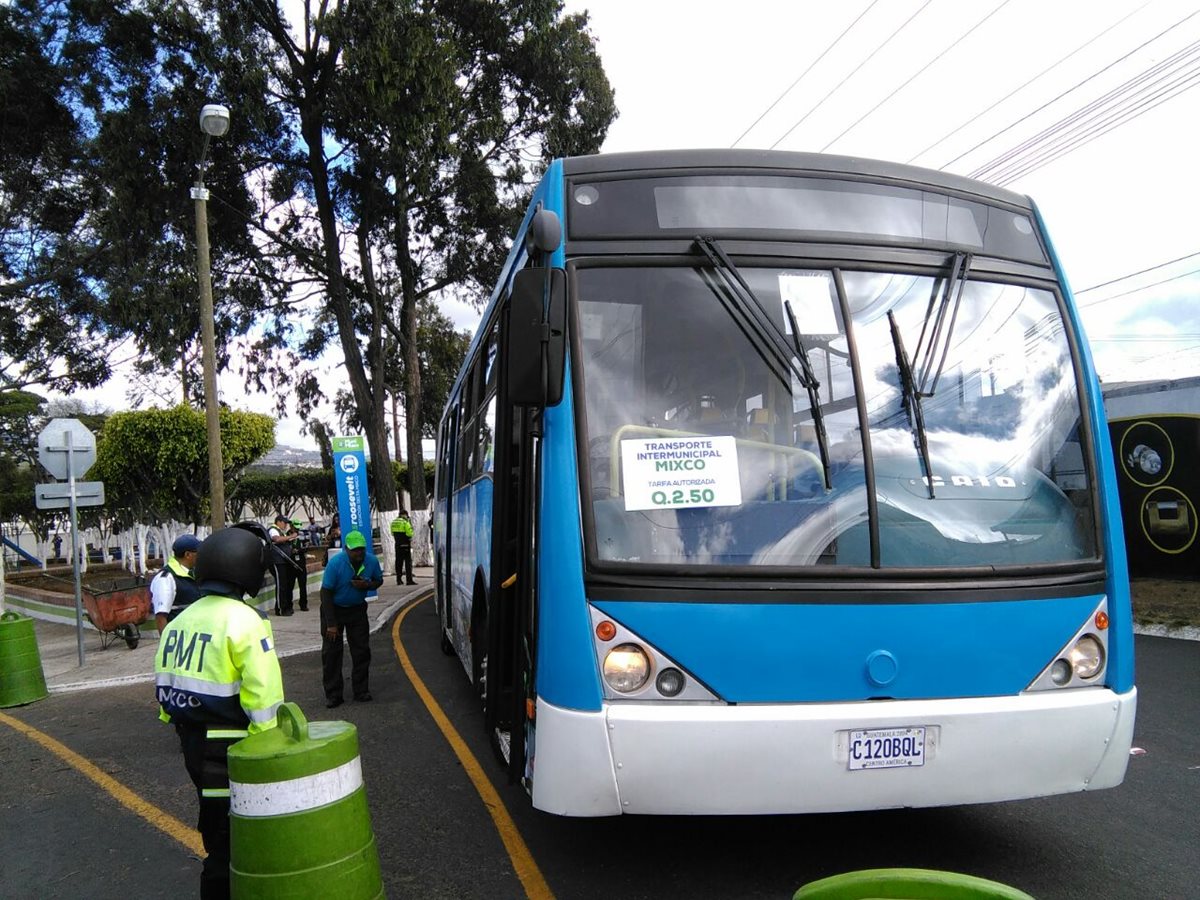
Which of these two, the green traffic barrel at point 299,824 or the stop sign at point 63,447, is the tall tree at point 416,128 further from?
the green traffic barrel at point 299,824

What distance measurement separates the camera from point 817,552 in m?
3.64

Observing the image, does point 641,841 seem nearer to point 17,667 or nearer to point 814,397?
point 814,397

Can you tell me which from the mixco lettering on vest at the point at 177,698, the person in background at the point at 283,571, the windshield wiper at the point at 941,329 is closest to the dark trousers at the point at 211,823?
the mixco lettering on vest at the point at 177,698

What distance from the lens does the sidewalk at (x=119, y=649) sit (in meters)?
11.3

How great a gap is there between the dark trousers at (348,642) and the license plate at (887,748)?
5.98m

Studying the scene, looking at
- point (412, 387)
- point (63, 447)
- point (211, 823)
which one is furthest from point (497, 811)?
point (412, 387)

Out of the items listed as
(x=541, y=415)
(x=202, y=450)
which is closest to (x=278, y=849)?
(x=541, y=415)

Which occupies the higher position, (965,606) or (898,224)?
(898,224)

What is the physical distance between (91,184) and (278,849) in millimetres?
25458

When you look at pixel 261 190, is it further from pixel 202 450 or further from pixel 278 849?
pixel 278 849

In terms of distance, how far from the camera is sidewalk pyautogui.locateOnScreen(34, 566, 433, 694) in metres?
11.3

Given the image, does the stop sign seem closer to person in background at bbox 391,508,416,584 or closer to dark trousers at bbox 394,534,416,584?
person in background at bbox 391,508,416,584

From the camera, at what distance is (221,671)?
3.31m

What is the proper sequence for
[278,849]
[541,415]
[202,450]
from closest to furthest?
[278,849], [541,415], [202,450]
